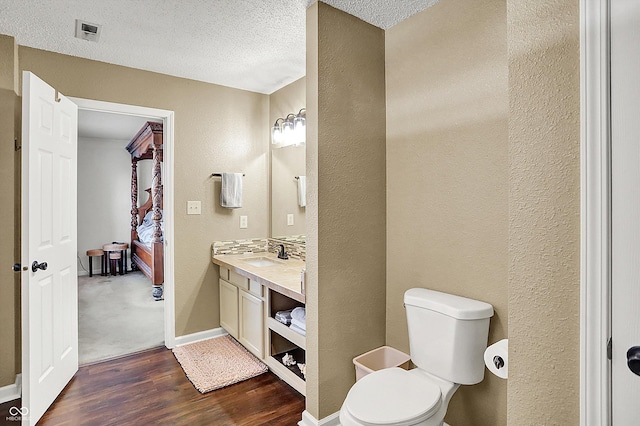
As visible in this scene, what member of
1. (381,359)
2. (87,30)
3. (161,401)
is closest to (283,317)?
(381,359)

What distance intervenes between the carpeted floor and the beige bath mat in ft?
1.42

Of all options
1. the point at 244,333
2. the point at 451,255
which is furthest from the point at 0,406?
the point at 451,255

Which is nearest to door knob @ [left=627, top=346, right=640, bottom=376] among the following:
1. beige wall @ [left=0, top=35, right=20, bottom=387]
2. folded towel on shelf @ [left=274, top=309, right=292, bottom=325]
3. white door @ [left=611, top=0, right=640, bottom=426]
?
white door @ [left=611, top=0, right=640, bottom=426]

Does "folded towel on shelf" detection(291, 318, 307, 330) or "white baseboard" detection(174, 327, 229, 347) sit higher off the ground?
"folded towel on shelf" detection(291, 318, 307, 330)

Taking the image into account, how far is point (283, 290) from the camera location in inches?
86.1

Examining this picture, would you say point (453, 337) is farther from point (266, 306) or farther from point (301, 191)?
point (301, 191)

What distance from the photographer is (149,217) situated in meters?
6.19

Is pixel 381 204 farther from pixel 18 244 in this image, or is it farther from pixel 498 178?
pixel 18 244

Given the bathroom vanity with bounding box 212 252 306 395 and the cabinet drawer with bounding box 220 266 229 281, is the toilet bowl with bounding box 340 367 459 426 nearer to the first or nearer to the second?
the bathroom vanity with bounding box 212 252 306 395

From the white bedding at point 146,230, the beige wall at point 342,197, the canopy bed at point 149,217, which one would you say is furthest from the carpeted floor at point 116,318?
the beige wall at point 342,197

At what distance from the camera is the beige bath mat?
2463 millimetres

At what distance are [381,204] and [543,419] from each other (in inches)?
55.9

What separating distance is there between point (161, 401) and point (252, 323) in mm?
755

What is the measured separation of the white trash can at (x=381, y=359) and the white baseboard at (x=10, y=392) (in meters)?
2.28
